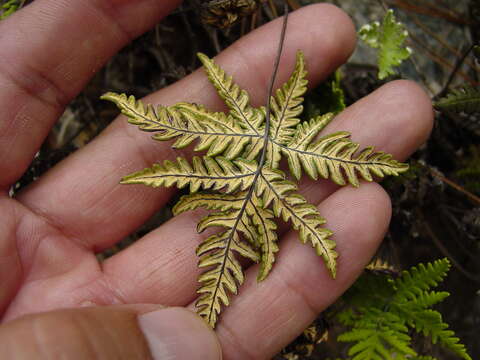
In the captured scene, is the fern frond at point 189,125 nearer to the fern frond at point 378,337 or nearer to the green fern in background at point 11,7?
the green fern in background at point 11,7

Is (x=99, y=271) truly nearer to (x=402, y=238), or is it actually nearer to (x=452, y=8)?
(x=402, y=238)

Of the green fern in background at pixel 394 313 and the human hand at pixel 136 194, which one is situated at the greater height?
the human hand at pixel 136 194

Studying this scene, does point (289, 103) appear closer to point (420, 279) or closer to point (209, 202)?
point (209, 202)

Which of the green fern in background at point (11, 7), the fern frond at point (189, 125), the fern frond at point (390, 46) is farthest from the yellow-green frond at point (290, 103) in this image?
the green fern in background at point (11, 7)

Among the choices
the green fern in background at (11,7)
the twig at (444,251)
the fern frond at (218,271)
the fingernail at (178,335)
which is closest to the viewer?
the fingernail at (178,335)

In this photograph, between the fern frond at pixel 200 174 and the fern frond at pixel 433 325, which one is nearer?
the fern frond at pixel 200 174

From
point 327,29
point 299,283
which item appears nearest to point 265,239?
point 299,283

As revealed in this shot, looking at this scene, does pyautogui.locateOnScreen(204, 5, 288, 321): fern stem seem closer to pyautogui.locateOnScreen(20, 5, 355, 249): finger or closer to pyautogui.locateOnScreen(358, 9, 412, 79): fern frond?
pyautogui.locateOnScreen(20, 5, 355, 249): finger

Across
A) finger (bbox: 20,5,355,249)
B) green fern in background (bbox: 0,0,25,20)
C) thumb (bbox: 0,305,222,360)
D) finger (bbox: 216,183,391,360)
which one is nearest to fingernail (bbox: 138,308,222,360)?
thumb (bbox: 0,305,222,360)
